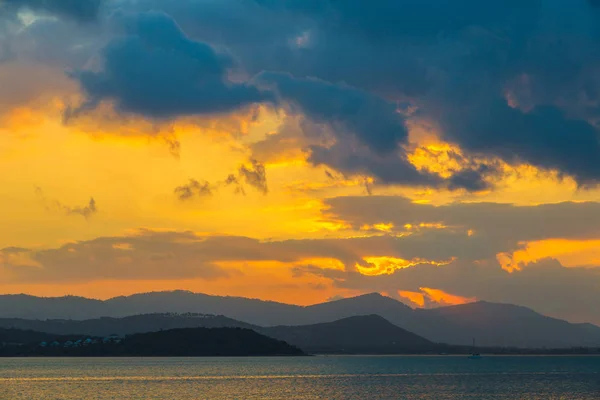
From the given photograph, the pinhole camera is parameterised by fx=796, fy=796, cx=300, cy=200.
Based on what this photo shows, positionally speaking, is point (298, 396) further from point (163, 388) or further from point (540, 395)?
point (540, 395)

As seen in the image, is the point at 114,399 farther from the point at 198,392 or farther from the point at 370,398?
the point at 370,398

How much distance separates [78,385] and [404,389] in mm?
81144

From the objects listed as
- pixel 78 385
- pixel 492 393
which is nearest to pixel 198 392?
pixel 78 385

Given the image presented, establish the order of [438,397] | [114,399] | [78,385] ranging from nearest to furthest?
[114,399] → [438,397] → [78,385]

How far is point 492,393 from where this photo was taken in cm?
18088

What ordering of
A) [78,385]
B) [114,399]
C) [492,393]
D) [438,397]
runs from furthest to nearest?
[78,385] < [492,393] < [438,397] < [114,399]

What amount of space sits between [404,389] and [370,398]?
33.2m

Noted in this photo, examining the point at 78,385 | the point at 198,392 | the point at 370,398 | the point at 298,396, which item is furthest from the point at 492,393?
the point at 78,385

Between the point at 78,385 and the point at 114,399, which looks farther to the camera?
the point at 78,385

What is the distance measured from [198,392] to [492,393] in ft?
218

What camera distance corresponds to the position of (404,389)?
191m

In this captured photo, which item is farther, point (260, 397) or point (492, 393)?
point (492, 393)

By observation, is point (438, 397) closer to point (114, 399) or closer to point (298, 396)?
point (298, 396)

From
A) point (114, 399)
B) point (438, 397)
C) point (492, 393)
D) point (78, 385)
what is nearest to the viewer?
point (114, 399)
